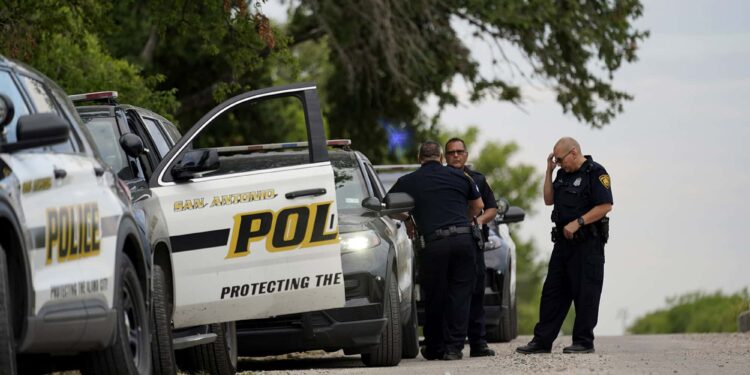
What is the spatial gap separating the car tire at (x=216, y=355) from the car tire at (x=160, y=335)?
1.18 metres

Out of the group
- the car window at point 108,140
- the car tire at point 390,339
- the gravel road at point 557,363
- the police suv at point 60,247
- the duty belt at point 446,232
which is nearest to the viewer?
the police suv at point 60,247

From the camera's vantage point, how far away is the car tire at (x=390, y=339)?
513 inches

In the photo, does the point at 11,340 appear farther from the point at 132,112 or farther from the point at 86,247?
the point at 132,112

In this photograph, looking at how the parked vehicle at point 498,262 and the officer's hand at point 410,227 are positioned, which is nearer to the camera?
the officer's hand at point 410,227

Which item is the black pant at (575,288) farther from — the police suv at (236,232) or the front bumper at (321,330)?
the police suv at (236,232)

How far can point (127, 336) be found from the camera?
8609 mm

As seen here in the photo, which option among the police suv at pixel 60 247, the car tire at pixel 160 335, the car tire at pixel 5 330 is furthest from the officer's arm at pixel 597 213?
the car tire at pixel 5 330

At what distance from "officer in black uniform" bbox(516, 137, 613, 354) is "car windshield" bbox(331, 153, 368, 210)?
5.53ft

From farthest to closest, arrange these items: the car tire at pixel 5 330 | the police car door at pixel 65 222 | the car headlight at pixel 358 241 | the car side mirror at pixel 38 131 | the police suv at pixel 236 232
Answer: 1. the car headlight at pixel 358 241
2. the police suv at pixel 236 232
3. the car side mirror at pixel 38 131
4. the police car door at pixel 65 222
5. the car tire at pixel 5 330

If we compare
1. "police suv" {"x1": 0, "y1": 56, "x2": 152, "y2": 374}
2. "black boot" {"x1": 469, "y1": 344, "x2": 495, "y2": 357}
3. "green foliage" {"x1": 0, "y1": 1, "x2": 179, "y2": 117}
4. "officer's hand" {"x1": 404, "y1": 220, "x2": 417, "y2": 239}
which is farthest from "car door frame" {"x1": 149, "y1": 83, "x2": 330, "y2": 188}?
"green foliage" {"x1": 0, "y1": 1, "x2": 179, "y2": 117}

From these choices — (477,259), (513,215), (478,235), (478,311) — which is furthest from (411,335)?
(513,215)

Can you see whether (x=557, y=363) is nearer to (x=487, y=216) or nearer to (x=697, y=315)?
(x=487, y=216)

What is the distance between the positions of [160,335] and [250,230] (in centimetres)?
99

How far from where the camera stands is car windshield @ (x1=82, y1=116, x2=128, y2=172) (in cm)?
1122
